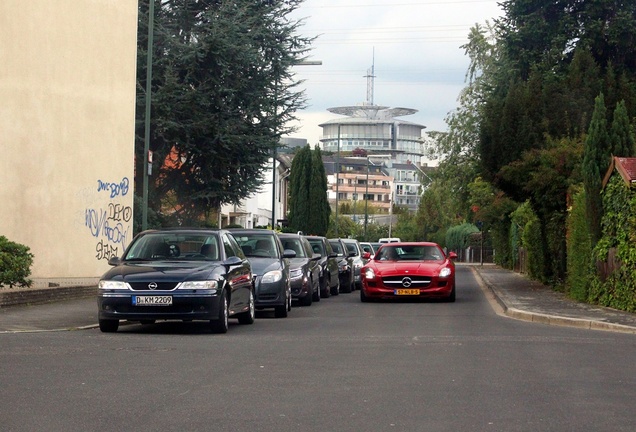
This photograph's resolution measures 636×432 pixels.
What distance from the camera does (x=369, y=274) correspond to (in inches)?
1080

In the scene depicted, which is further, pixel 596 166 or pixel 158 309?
pixel 596 166

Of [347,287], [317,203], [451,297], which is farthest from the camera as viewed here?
[317,203]

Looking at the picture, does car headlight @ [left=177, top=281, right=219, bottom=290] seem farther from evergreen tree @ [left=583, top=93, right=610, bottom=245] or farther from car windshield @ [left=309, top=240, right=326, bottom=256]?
car windshield @ [left=309, top=240, right=326, bottom=256]

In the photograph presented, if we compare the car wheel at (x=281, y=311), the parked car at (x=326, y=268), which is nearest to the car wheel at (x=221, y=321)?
the car wheel at (x=281, y=311)

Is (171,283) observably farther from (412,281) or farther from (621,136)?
(621,136)

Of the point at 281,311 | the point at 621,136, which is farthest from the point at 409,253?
the point at 281,311

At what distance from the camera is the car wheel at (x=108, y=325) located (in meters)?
16.8

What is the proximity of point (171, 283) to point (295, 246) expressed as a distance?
1120cm

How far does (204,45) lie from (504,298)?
16.2 m

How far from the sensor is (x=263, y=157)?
135 feet

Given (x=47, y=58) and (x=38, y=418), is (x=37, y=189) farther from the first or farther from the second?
(x=38, y=418)

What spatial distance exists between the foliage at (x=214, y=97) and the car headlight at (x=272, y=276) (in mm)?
17518

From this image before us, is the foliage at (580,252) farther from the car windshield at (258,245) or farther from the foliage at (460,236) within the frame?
the foliage at (460,236)

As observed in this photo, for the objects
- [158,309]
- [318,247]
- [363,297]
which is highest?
[318,247]
